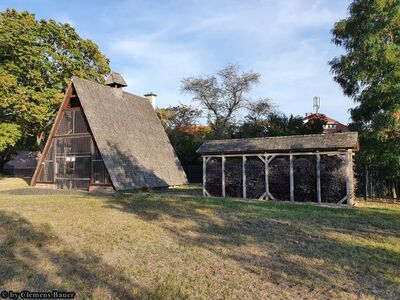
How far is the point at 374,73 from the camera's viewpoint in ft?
57.8

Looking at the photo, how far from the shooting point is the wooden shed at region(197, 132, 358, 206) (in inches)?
632

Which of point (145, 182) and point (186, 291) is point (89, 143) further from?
point (186, 291)

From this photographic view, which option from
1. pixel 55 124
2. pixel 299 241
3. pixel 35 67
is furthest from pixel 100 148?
pixel 299 241

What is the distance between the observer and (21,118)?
101ft

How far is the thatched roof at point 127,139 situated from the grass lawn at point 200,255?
10.8 meters

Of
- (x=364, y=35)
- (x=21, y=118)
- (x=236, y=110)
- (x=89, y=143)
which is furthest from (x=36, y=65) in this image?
(x=364, y=35)

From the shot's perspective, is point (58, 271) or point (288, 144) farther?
point (288, 144)

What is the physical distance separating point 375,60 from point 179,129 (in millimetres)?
27276

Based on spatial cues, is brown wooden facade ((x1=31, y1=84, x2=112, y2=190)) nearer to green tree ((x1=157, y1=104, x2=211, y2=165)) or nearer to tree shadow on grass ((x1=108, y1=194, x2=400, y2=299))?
tree shadow on grass ((x1=108, y1=194, x2=400, y2=299))

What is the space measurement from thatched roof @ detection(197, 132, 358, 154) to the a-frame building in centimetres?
618

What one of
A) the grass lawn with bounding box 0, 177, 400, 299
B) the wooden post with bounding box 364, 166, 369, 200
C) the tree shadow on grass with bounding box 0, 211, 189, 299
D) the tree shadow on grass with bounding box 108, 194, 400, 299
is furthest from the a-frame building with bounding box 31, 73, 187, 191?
the tree shadow on grass with bounding box 0, 211, 189, 299

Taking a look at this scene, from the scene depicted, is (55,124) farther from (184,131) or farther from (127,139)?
(184,131)

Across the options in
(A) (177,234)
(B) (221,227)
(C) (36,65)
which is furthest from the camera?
(C) (36,65)

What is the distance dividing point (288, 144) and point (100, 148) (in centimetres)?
1156
